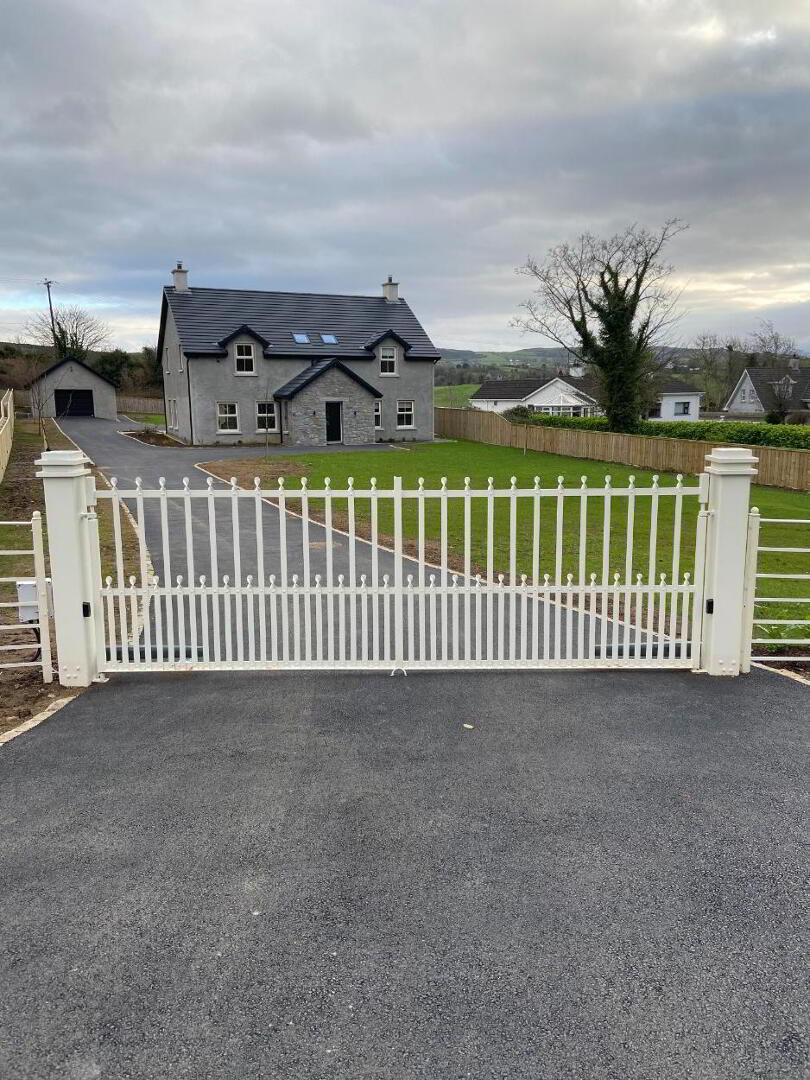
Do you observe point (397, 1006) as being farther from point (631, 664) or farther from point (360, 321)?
point (360, 321)

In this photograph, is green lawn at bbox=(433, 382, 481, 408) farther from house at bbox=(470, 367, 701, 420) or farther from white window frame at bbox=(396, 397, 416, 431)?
white window frame at bbox=(396, 397, 416, 431)

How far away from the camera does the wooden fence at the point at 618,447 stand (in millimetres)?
24578

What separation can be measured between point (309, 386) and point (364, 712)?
34.2 m

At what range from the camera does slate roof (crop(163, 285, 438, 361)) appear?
129 ft

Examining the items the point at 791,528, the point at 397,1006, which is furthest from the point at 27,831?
the point at 791,528

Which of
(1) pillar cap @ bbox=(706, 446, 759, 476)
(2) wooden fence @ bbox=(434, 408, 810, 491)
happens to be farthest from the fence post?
(2) wooden fence @ bbox=(434, 408, 810, 491)

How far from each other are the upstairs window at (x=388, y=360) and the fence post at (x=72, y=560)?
36845mm

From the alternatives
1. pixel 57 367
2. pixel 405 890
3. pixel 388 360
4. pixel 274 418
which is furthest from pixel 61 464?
pixel 57 367

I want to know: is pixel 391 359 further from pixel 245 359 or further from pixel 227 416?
pixel 227 416

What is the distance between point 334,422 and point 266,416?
137 inches

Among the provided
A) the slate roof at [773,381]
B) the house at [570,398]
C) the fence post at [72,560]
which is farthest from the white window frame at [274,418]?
the slate roof at [773,381]

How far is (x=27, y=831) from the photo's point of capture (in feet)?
14.0

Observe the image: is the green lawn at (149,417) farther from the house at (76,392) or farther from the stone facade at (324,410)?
the stone facade at (324,410)

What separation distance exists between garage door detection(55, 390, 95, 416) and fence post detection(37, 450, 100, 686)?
2174 inches
